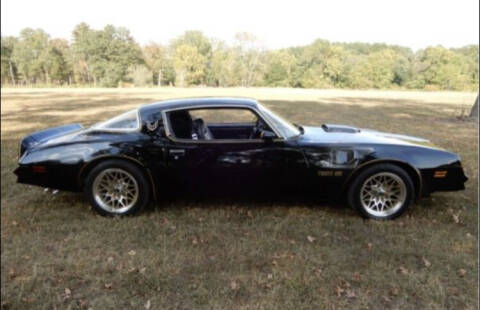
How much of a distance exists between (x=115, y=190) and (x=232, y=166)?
131 centimetres

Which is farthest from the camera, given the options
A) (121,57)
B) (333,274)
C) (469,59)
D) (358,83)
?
(358,83)

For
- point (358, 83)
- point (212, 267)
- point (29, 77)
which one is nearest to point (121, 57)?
point (358, 83)

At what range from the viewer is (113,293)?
2457 millimetres

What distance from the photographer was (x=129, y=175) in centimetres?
361

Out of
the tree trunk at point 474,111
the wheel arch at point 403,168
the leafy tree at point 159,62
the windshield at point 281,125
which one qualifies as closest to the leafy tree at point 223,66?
the leafy tree at point 159,62

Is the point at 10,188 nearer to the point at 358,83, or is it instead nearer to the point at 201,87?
the point at 201,87

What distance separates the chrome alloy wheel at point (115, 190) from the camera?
11.9 ft

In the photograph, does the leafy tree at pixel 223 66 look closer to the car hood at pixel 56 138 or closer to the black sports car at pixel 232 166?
the car hood at pixel 56 138

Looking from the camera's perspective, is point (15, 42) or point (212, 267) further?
point (15, 42)

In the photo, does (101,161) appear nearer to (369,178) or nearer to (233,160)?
(233,160)

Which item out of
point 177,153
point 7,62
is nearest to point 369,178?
point 177,153

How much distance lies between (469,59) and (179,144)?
7.80 metres

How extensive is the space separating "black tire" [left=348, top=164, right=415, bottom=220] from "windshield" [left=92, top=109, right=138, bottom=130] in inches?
95.8

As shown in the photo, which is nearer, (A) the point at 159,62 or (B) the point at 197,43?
(B) the point at 197,43
